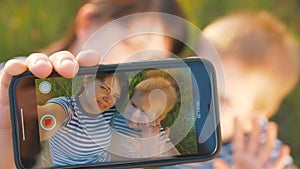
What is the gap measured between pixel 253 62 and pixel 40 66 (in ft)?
1.57

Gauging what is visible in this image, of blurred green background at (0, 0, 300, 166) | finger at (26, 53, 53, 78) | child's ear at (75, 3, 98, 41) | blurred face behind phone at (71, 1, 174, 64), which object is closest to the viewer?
finger at (26, 53, 53, 78)

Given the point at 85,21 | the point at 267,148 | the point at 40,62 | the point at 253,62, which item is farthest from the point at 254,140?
Result: the point at 40,62

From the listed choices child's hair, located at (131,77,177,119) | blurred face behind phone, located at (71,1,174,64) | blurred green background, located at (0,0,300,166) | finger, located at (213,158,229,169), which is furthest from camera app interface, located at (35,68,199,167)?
blurred green background, located at (0,0,300,166)

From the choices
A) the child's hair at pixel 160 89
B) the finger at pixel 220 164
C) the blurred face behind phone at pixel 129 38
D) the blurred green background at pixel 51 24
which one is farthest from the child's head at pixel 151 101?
the blurred green background at pixel 51 24

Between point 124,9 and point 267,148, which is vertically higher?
point 124,9

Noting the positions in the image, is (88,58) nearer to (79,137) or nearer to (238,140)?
(79,137)

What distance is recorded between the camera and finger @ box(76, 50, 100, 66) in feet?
1.37

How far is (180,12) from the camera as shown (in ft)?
2.94

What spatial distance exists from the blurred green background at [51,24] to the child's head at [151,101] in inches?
17.9

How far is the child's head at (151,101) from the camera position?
0.45 metres

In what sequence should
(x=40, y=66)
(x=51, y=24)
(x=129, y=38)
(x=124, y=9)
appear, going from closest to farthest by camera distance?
1. (x=40, y=66)
2. (x=129, y=38)
3. (x=124, y=9)
4. (x=51, y=24)

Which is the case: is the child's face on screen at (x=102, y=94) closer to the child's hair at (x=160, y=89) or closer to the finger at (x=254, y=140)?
the child's hair at (x=160, y=89)

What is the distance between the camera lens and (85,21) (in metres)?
0.82

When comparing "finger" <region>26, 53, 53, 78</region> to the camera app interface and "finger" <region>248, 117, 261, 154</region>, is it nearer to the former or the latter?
the camera app interface
